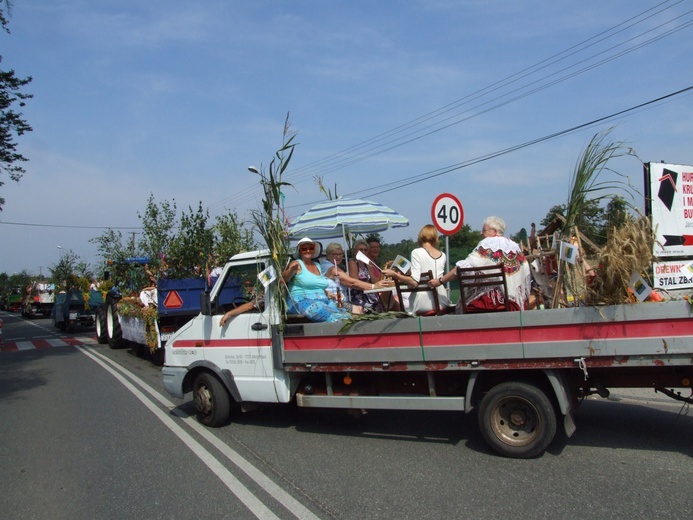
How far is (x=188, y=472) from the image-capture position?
525 centimetres

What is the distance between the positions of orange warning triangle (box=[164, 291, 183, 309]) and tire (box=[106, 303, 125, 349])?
4.69 meters

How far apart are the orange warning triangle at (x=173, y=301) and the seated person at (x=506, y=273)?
25.6 feet

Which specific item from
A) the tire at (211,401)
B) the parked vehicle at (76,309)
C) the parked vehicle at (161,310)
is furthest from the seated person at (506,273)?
the parked vehicle at (76,309)

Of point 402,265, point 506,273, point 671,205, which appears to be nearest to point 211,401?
point 402,265

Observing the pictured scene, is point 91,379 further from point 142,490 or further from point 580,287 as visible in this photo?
point 580,287

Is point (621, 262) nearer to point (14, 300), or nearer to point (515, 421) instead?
point (515, 421)

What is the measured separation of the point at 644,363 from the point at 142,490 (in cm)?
424

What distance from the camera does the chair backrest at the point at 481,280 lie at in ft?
17.0

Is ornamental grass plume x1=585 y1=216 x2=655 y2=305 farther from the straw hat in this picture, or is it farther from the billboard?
the straw hat

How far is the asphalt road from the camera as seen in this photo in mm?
4250

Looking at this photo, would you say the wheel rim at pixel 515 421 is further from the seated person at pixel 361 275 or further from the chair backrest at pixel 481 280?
the seated person at pixel 361 275

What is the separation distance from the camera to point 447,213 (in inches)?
350

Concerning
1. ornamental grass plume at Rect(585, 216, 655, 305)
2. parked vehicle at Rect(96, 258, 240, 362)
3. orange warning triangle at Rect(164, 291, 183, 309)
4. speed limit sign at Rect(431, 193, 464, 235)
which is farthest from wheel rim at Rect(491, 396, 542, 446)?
orange warning triangle at Rect(164, 291, 183, 309)

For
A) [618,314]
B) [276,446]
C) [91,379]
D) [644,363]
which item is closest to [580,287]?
[618,314]
